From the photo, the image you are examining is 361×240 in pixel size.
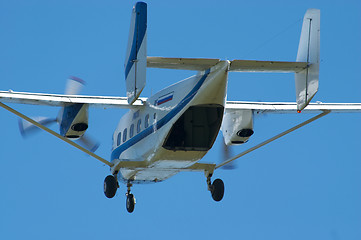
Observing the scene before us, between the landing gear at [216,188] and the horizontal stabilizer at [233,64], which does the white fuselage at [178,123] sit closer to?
the horizontal stabilizer at [233,64]

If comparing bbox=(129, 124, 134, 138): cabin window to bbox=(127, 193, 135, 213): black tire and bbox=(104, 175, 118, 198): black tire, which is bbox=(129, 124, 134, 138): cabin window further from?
bbox=(127, 193, 135, 213): black tire

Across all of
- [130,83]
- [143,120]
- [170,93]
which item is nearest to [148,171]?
[143,120]

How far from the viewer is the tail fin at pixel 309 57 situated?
62.6 feet

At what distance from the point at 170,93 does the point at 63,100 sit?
4.32 metres

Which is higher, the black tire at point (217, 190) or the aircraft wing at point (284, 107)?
the aircraft wing at point (284, 107)

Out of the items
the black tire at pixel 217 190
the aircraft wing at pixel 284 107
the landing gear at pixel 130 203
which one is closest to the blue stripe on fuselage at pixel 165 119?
the landing gear at pixel 130 203

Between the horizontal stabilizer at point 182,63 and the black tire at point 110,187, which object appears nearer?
the horizontal stabilizer at point 182,63

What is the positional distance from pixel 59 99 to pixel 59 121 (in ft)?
3.62

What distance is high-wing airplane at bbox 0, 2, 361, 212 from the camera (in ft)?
62.5

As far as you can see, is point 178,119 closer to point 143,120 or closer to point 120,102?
point 143,120

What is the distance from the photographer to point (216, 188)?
23281mm

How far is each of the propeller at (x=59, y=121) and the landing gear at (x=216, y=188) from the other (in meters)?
4.35

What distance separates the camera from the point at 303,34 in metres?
19.9

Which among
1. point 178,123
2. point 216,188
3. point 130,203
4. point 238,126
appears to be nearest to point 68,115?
point 130,203
